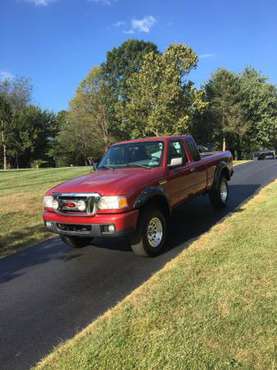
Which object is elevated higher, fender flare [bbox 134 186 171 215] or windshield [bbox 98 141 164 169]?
windshield [bbox 98 141 164 169]

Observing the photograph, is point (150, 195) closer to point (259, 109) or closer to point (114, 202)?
point (114, 202)

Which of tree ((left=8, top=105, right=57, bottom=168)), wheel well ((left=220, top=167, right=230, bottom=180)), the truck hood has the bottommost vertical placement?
wheel well ((left=220, top=167, right=230, bottom=180))

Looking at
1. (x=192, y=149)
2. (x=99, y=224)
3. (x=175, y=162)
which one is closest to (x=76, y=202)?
(x=99, y=224)

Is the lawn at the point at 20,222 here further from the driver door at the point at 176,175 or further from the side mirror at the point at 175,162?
the side mirror at the point at 175,162

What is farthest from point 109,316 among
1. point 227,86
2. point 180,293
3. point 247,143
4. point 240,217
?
point 247,143

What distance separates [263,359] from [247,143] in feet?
178

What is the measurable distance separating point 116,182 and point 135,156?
4.95 feet

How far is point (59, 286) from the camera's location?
5.54m

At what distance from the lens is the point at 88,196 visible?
20.2 feet

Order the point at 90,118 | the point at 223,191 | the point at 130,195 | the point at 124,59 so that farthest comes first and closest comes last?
the point at 124,59
the point at 90,118
the point at 223,191
the point at 130,195

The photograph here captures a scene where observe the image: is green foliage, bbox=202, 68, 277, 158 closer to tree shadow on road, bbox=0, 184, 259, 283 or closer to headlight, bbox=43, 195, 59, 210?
tree shadow on road, bbox=0, 184, 259, 283

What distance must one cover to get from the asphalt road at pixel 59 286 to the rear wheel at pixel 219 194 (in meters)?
0.96

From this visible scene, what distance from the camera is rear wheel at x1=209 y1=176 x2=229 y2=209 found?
9.50m

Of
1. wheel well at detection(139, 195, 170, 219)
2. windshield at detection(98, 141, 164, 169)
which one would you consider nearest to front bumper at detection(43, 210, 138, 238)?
wheel well at detection(139, 195, 170, 219)
